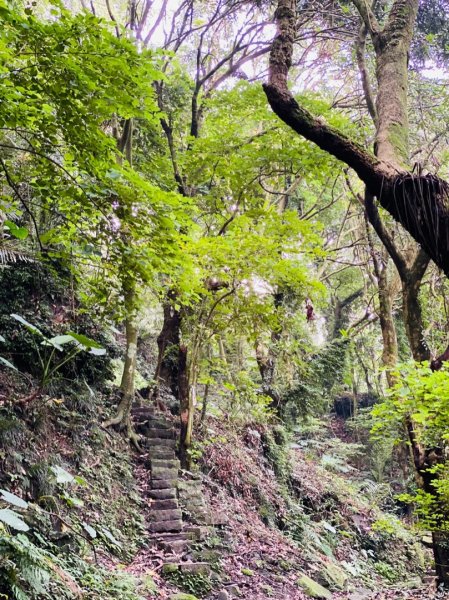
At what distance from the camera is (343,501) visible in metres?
12.2

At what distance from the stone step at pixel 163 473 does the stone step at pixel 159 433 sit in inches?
35.1

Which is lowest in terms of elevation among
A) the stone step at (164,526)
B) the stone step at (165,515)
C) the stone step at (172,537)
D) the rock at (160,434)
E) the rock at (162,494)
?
the stone step at (172,537)

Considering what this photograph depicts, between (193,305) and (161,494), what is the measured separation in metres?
3.02

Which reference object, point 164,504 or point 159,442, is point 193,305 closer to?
point 159,442

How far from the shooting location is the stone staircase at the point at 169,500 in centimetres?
584

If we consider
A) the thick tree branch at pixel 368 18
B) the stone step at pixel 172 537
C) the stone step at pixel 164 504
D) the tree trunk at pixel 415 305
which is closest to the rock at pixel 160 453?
the stone step at pixel 164 504

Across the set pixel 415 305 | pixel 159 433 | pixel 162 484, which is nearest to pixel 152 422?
pixel 159 433

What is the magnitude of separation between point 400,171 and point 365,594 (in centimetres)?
798

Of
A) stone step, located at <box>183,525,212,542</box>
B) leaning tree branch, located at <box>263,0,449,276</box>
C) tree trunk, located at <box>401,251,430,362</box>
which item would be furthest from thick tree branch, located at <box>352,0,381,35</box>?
stone step, located at <box>183,525,212,542</box>

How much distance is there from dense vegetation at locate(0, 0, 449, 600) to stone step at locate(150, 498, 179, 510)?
0.13 ft

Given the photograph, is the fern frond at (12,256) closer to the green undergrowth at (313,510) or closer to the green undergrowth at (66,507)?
the green undergrowth at (66,507)

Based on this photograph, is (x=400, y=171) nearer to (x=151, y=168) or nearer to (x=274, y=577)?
(x=274, y=577)

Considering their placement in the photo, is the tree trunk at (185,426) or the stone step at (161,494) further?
the tree trunk at (185,426)

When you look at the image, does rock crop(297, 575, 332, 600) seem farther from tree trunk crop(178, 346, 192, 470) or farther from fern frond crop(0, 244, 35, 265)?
fern frond crop(0, 244, 35, 265)
